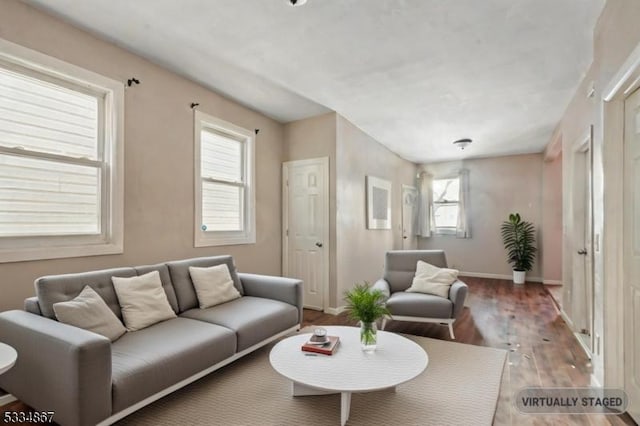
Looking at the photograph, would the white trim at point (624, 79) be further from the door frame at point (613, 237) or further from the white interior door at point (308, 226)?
the white interior door at point (308, 226)

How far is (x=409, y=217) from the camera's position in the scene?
7281 mm

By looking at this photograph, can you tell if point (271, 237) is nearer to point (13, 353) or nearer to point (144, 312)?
point (144, 312)

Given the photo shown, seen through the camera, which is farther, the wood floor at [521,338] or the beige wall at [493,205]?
the beige wall at [493,205]

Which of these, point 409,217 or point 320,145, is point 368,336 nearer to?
point 320,145

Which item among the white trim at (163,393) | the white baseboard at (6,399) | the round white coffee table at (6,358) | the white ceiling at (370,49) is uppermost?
the white ceiling at (370,49)

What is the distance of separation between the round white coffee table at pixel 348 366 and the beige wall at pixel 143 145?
1.67m

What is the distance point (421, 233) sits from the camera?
299 inches

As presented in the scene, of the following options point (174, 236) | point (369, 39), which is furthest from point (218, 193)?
point (369, 39)

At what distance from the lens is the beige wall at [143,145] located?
7.53 feet

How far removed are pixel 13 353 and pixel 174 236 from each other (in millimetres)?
1760

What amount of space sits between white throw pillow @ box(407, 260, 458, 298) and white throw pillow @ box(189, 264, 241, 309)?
189 centimetres

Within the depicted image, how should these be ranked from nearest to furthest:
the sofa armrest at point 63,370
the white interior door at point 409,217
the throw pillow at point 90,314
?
1. the sofa armrest at point 63,370
2. the throw pillow at point 90,314
3. the white interior door at point 409,217

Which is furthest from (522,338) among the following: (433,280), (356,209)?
(356,209)

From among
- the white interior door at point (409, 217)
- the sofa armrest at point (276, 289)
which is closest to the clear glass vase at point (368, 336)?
the sofa armrest at point (276, 289)
